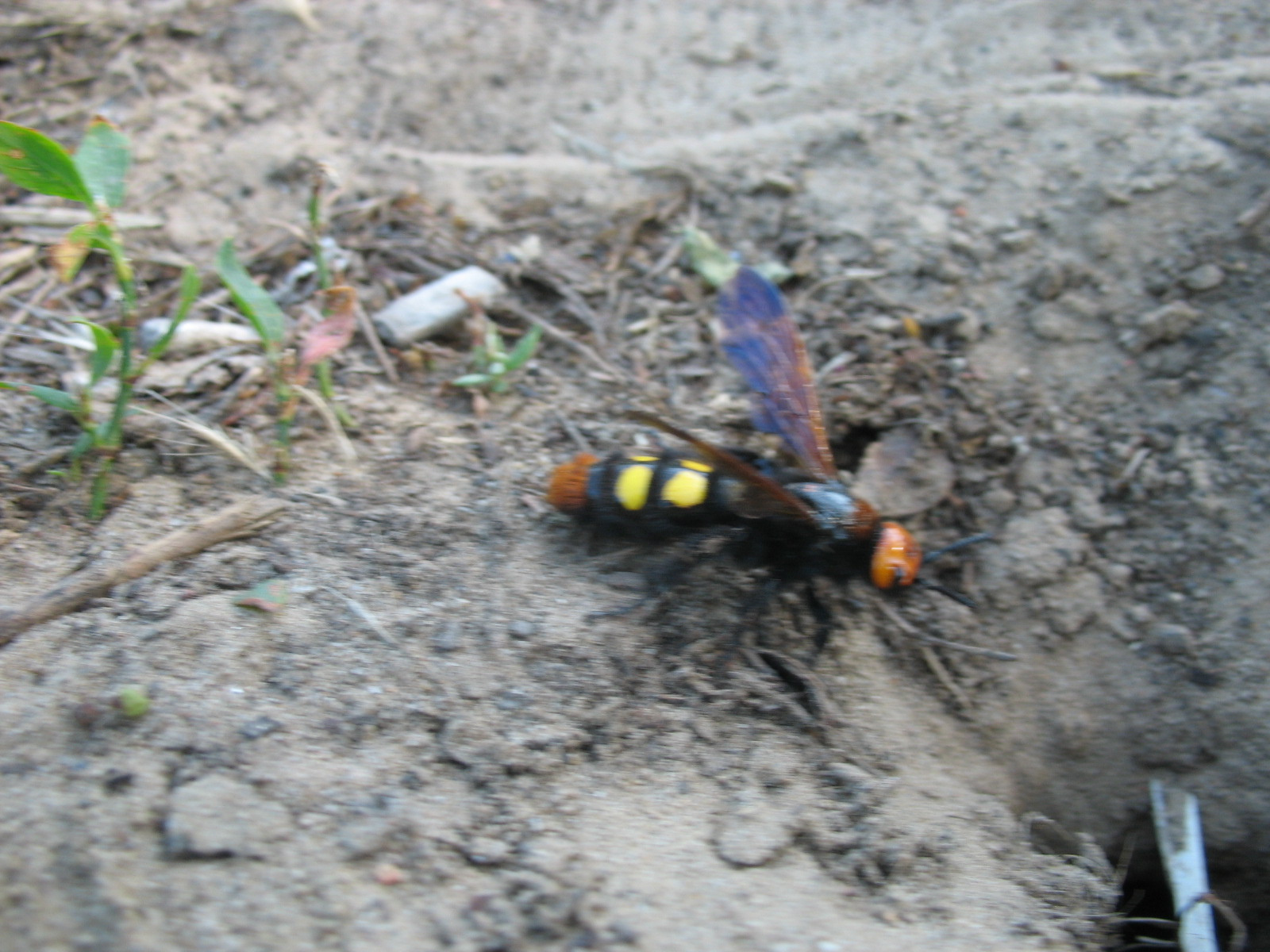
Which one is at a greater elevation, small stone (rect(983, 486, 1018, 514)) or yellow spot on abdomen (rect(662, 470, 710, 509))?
small stone (rect(983, 486, 1018, 514))

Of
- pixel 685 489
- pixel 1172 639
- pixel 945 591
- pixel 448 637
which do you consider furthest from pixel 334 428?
pixel 1172 639

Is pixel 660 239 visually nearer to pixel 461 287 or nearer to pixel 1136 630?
pixel 461 287

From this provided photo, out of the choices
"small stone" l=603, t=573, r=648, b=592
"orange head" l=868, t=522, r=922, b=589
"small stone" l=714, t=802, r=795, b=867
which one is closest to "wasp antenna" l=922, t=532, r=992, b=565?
"orange head" l=868, t=522, r=922, b=589

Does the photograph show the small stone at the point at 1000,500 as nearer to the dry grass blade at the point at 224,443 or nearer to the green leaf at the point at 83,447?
the dry grass blade at the point at 224,443

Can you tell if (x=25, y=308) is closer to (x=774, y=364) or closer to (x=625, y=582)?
(x=625, y=582)

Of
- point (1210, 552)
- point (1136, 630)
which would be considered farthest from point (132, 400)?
point (1210, 552)

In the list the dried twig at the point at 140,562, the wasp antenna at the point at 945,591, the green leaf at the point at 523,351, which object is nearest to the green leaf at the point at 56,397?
the dried twig at the point at 140,562

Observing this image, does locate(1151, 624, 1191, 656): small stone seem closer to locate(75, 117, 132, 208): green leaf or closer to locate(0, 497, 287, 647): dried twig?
locate(0, 497, 287, 647): dried twig
